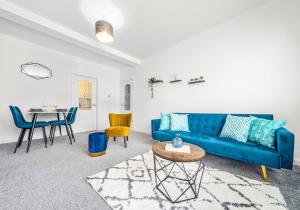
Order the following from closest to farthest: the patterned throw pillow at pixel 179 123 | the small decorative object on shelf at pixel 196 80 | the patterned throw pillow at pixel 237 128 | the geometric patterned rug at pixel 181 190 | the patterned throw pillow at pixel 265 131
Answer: the geometric patterned rug at pixel 181 190
the patterned throw pillow at pixel 265 131
the patterned throw pillow at pixel 237 128
the patterned throw pillow at pixel 179 123
the small decorative object on shelf at pixel 196 80

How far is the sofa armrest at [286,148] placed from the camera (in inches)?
57.1

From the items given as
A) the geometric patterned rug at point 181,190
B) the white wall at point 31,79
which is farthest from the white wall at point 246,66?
the white wall at point 31,79

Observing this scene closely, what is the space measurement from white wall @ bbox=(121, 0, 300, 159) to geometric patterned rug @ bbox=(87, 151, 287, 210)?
136 centimetres

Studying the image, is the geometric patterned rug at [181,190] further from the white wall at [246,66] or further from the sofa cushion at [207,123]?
the white wall at [246,66]

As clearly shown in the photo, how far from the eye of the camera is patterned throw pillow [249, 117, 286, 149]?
5.53ft

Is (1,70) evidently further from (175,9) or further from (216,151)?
(216,151)

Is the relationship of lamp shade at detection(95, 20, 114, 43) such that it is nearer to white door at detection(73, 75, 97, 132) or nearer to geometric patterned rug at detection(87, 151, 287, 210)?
geometric patterned rug at detection(87, 151, 287, 210)

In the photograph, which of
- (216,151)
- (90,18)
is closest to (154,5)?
(90,18)

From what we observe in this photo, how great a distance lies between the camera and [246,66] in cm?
245

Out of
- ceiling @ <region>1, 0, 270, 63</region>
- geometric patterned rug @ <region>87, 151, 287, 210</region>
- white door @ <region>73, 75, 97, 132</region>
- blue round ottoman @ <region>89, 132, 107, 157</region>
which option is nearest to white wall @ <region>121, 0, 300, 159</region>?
ceiling @ <region>1, 0, 270, 63</region>

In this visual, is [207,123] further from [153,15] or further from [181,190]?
[153,15]

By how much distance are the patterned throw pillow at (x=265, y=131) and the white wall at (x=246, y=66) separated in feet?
1.96

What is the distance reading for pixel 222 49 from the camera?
109 inches

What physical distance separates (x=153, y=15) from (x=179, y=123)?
Result: 2.27 meters
